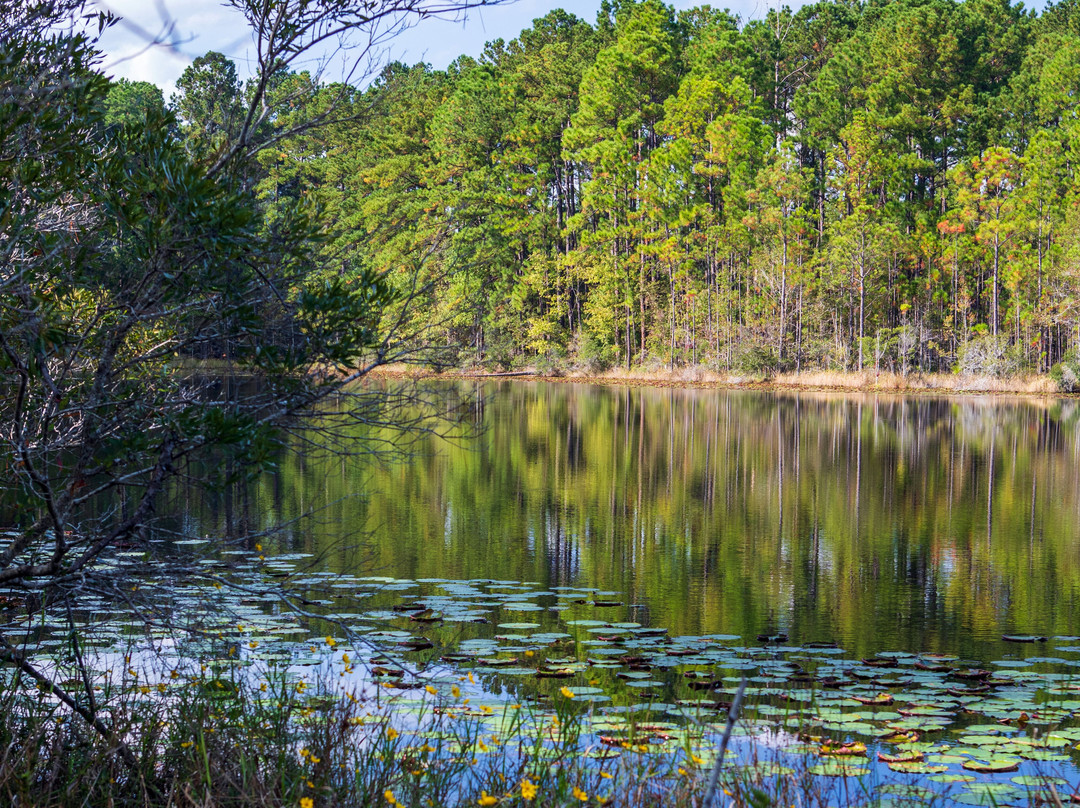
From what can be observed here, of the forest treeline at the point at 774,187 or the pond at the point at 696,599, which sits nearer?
the pond at the point at 696,599

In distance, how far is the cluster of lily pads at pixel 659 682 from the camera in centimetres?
572

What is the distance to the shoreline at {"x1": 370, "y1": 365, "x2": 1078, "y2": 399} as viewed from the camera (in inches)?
1848

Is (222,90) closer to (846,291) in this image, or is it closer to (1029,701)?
(1029,701)

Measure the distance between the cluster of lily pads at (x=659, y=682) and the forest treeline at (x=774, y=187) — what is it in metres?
37.0

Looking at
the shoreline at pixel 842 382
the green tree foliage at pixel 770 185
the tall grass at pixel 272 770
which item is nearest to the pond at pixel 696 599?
the tall grass at pixel 272 770

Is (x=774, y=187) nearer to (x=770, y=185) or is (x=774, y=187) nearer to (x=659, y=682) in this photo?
(x=770, y=185)

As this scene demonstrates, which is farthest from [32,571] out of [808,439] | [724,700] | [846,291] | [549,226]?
[549,226]

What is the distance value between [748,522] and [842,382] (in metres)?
37.4

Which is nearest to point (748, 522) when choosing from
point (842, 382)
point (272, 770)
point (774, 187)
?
point (272, 770)

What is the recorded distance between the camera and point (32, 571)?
181 inches

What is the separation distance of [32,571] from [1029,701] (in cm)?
577

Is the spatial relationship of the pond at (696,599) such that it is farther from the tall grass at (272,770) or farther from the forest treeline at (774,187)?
the forest treeline at (774,187)

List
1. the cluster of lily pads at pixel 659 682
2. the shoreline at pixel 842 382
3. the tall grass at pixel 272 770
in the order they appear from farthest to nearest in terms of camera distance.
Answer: the shoreline at pixel 842 382 < the cluster of lily pads at pixel 659 682 < the tall grass at pixel 272 770

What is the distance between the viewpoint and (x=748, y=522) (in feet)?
49.4
